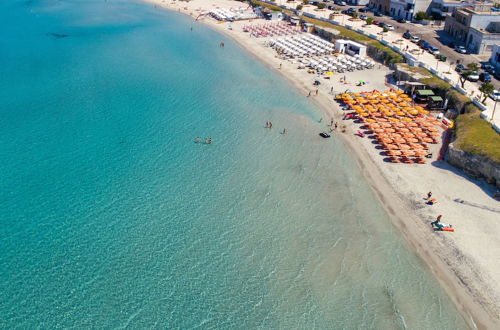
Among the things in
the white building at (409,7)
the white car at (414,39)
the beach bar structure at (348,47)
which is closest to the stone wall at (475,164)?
the beach bar structure at (348,47)

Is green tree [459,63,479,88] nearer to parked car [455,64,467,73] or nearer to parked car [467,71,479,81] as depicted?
parked car [467,71,479,81]

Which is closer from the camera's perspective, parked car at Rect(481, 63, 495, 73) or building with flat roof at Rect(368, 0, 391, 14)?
parked car at Rect(481, 63, 495, 73)

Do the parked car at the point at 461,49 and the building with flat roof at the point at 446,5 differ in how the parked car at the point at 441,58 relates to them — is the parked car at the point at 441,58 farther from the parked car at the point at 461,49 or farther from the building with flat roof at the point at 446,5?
the building with flat roof at the point at 446,5

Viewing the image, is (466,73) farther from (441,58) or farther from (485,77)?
(441,58)

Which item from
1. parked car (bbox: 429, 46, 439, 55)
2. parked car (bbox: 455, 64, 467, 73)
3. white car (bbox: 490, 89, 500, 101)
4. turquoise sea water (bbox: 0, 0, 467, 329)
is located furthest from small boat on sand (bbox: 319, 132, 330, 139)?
parked car (bbox: 429, 46, 439, 55)

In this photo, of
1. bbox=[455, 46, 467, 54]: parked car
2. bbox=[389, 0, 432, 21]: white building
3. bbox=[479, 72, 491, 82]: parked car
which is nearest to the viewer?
bbox=[479, 72, 491, 82]: parked car

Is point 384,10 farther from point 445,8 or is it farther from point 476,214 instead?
point 476,214

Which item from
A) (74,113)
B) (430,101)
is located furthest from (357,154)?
(74,113)
